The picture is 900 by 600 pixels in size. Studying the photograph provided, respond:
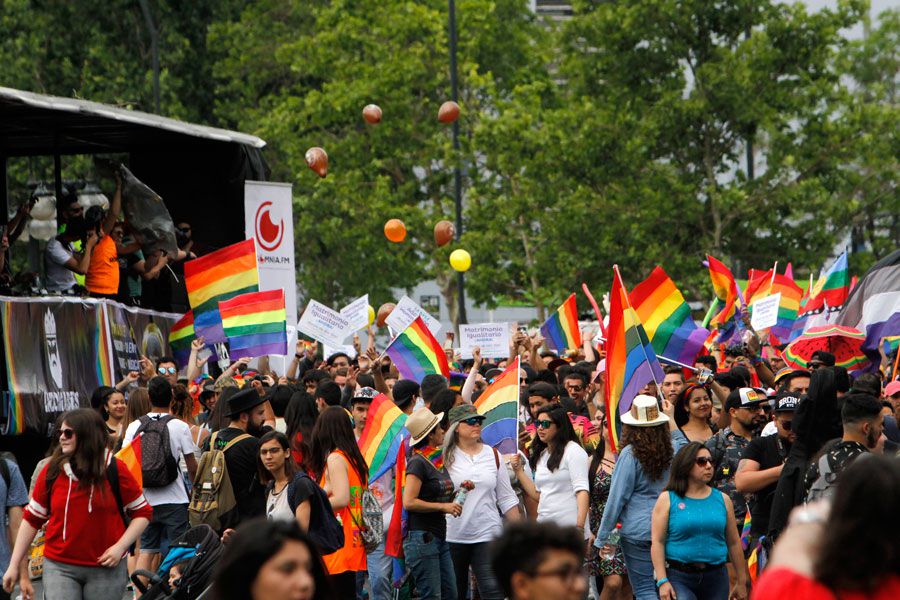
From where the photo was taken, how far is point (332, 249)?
136 ft

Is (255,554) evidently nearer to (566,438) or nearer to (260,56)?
(566,438)

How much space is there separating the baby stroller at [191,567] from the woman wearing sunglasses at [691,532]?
2.41 metres

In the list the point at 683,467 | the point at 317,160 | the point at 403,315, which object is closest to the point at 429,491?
the point at 683,467

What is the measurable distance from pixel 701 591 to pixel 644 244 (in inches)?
848

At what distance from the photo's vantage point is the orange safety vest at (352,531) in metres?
9.45

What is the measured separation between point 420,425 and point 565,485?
1.03 m

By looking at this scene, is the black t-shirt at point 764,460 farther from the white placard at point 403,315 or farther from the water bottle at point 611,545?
the white placard at point 403,315

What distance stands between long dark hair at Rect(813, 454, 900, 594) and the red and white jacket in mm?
5368

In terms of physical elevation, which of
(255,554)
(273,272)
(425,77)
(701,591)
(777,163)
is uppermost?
(425,77)

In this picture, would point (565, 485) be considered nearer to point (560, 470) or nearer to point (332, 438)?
point (560, 470)

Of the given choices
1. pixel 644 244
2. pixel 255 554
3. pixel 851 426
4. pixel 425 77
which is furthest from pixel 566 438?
pixel 425 77

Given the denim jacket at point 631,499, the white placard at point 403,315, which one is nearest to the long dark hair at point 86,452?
the denim jacket at point 631,499

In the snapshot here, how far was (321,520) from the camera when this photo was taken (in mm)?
8734

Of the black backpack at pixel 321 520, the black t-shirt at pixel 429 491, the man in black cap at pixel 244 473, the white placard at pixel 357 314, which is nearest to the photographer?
the black backpack at pixel 321 520
